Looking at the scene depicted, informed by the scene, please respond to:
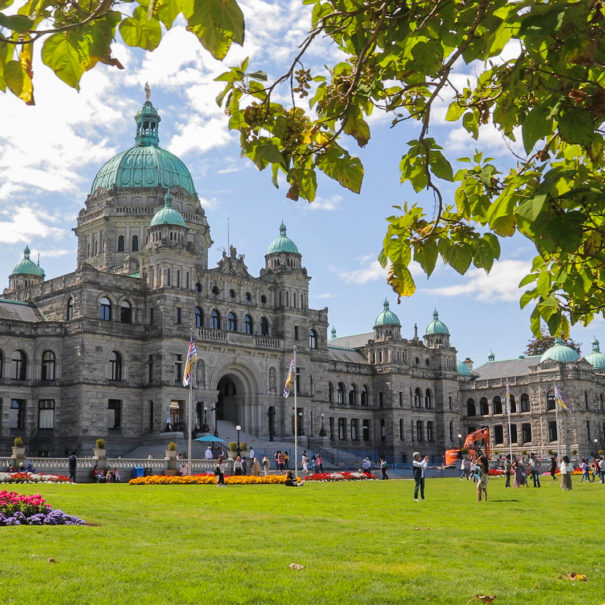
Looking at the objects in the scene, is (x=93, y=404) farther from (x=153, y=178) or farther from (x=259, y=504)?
(x=259, y=504)

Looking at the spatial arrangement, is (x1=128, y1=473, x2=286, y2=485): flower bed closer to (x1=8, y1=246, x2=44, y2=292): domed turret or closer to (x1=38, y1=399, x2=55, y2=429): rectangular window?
(x1=38, y1=399, x2=55, y2=429): rectangular window

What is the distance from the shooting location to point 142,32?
14.0ft

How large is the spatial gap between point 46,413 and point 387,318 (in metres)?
41.5

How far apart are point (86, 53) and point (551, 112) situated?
2.75 m

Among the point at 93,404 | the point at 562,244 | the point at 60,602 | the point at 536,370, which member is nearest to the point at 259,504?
the point at 60,602

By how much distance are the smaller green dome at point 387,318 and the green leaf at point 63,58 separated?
85942 millimetres

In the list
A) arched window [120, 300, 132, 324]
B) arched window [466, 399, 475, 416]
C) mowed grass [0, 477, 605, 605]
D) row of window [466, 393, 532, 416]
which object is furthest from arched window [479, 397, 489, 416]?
mowed grass [0, 477, 605, 605]

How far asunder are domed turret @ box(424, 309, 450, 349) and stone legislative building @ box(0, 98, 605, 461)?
0.17 metres

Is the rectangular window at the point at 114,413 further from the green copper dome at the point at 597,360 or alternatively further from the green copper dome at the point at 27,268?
the green copper dome at the point at 597,360

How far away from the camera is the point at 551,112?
4.93 meters

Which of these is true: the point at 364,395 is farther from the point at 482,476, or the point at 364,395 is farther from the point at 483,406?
the point at 482,476

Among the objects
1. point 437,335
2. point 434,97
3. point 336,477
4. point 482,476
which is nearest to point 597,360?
point 437,335

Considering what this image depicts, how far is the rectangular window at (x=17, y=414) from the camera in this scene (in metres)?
59.6

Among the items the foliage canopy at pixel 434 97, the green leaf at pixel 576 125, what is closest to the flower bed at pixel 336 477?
the foliage canopy at pixel 434 97
